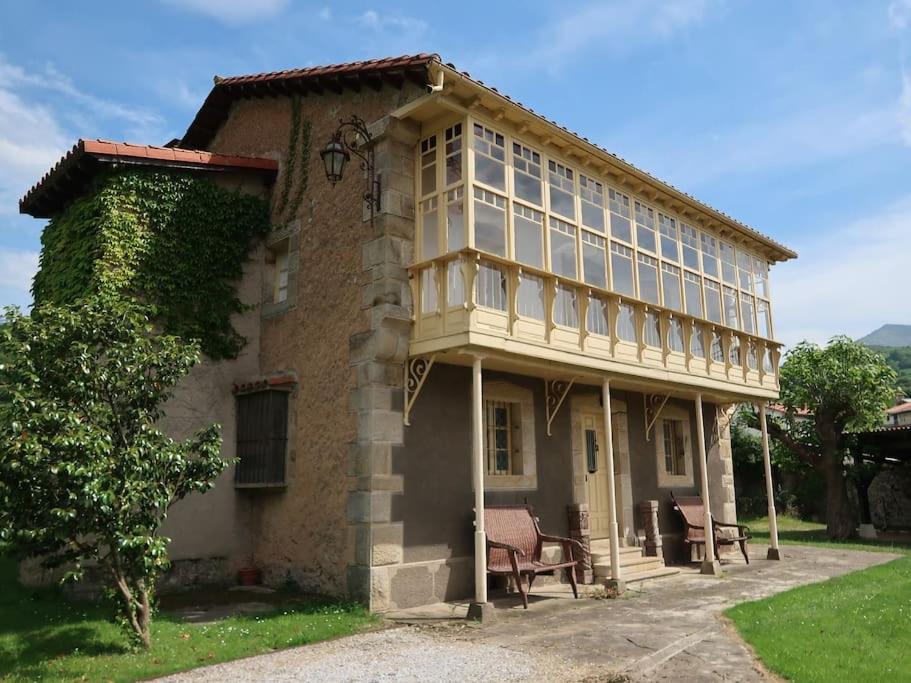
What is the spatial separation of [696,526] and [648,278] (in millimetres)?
4391

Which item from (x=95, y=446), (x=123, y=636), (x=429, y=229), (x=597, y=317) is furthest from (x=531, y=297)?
(x=123, y=636)

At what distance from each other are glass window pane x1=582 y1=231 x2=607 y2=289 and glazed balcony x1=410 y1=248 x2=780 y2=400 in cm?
43

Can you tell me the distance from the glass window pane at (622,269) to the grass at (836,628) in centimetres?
451

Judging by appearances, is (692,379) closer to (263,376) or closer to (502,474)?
(502,474)

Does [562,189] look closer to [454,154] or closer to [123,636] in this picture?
[454,154]

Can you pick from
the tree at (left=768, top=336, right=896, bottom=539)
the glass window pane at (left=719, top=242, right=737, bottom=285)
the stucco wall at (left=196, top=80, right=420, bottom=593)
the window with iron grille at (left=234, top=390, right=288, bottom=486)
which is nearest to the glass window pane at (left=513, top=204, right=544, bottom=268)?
the stucco wall at (left=196, top=80, right=420, bottom=593)

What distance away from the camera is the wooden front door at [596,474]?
11.1 m

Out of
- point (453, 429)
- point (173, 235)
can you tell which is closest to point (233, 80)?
point (173, 235)

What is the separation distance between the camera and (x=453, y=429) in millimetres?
8984

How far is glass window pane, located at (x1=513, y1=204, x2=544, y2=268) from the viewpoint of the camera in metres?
8.80

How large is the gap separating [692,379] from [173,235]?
805 centimetres

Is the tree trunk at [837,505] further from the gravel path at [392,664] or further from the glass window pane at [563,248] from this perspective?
the gravel path at [392,664]

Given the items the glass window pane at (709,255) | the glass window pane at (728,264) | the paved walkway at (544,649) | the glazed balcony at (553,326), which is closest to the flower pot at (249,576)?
the paved walkway at (544,649)

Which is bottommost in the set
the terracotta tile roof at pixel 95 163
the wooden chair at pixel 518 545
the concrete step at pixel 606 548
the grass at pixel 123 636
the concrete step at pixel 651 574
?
the concrete step at pixel 651 574
